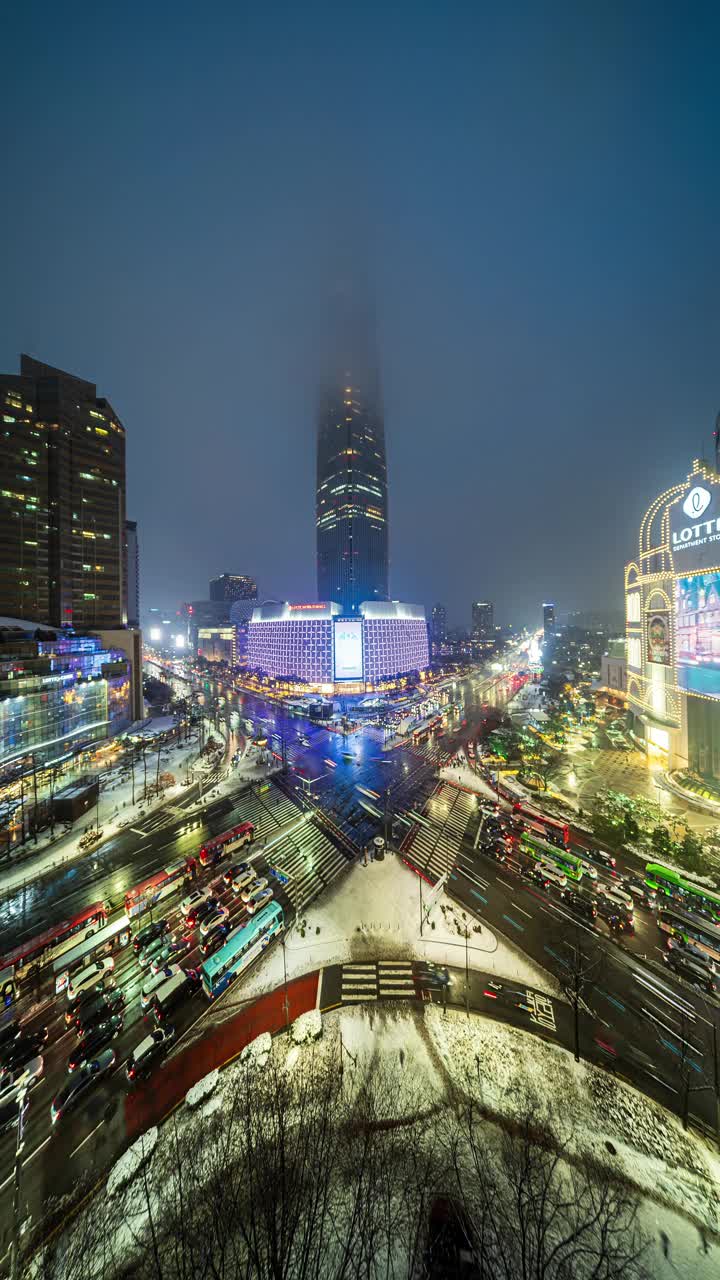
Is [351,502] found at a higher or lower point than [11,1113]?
higher

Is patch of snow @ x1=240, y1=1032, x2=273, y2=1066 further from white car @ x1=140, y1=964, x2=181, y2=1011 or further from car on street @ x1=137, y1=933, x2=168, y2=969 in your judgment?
car on street @ x1=137, y1=933, x2=168, y2=969

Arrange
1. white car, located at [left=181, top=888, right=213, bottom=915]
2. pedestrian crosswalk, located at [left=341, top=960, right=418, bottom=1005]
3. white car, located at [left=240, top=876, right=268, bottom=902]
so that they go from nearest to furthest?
1. pedestrian crosswalk, located at [left=341, top=960, right=418, bottom=1005]
2. white car, located at [left=181, top=888, right=213, bottom=915]
3. white car, located at [left=240, top=876, right=268, bottom=902]

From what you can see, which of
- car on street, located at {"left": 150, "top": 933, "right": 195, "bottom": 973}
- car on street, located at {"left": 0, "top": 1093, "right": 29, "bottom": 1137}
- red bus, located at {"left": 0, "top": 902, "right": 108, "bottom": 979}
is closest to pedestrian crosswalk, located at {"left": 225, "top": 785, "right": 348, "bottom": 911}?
car on street, located at {"left": 150, "top": 933, "right": 195, "bottom": 973}

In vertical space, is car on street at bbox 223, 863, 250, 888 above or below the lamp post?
above

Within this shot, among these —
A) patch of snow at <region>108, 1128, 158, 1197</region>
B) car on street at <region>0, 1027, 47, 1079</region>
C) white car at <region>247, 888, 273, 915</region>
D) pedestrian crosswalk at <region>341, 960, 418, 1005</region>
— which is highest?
white car at <region>247, 888, 273, 915</region>

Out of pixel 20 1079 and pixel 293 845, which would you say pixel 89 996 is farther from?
pixel 293 845

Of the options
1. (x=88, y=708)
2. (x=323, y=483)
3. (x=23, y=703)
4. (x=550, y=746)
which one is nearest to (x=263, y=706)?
(x=88, y=708)

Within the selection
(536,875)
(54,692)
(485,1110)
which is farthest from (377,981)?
(54,692)

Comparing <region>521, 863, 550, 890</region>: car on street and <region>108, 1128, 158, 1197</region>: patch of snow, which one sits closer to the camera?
<region>108, 1128, 158, 1197</region>: patch of snow
